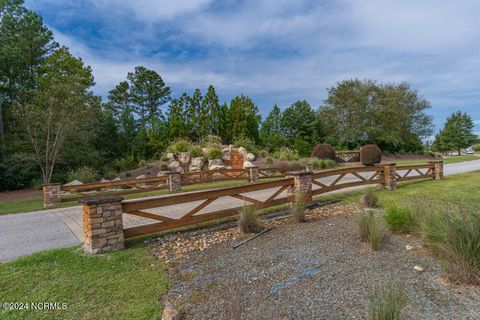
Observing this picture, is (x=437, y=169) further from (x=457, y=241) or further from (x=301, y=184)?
(x=457, y=241)

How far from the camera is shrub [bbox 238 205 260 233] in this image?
4897 millimetres

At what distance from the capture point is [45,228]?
598 centimetres

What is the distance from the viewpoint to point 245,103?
29.9 m

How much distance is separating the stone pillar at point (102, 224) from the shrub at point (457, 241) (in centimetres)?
474

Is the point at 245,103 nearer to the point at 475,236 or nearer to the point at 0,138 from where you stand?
the point at 0,138

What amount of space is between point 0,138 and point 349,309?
70.8ft

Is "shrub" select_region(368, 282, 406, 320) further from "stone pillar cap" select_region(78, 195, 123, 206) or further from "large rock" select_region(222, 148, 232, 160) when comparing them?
"large rock" select_region(222, 148, 232, 160)

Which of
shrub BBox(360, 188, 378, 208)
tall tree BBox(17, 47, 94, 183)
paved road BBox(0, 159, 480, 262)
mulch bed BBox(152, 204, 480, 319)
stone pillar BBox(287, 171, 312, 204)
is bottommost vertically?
paved road BBox(0, 159, 480, 262)

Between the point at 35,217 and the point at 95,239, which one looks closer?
the point at 95,239

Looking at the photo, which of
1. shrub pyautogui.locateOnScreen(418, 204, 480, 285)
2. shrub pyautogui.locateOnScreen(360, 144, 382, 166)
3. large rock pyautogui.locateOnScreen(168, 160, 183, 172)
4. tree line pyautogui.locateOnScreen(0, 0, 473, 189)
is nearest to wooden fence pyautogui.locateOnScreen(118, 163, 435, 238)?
shrub pyautogui.locateOnScreen(418, 204, 480, 285)

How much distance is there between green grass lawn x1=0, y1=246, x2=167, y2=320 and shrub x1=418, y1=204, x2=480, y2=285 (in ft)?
10.9

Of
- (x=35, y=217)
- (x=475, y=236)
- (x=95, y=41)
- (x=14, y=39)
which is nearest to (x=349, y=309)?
(x=475, y=236)

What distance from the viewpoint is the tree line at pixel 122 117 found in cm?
1510

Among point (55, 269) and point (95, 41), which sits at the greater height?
point (95, 41)
